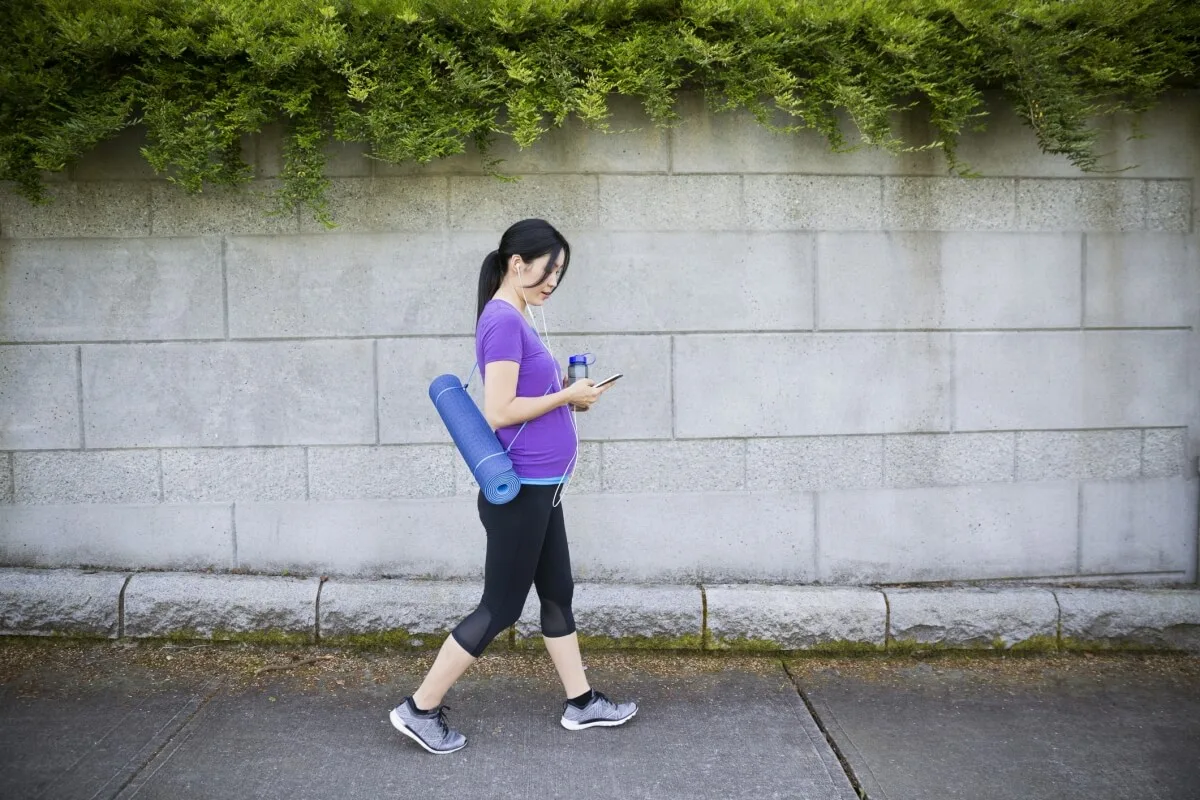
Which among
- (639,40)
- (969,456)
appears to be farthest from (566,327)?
(969,456)

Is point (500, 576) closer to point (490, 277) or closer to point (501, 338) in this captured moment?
point (501, 338)

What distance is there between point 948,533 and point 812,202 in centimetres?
178

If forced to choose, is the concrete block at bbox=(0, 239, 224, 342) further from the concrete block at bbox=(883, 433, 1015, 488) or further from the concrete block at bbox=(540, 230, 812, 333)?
the concrete block at bbox=(883, 433, 1015, 488)

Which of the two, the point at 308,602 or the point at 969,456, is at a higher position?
the point at 969,456

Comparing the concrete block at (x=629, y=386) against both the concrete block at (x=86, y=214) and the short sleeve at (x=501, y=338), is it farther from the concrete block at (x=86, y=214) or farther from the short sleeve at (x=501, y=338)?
the concrete block at (x=86, y=214)

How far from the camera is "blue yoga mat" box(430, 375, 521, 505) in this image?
128 inches

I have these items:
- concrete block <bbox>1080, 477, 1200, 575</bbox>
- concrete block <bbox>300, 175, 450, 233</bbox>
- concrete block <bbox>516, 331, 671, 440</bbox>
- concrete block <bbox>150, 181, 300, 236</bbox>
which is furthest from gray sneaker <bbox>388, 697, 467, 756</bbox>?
concrete block <bbox>1080, 477, 1200, 575</bbox>

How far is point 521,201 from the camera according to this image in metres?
4.57

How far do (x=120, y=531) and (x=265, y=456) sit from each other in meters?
0.79

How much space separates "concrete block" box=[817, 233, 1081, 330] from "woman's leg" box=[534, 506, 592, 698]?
1.86m

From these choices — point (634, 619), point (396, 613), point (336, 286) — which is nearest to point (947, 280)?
point (634, 619)

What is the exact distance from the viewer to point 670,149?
4586 mm

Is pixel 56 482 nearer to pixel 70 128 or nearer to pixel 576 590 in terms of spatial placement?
pixel 70 128

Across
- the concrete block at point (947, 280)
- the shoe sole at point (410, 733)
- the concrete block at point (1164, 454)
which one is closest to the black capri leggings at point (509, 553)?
the shoe sole at point (410, 733)
